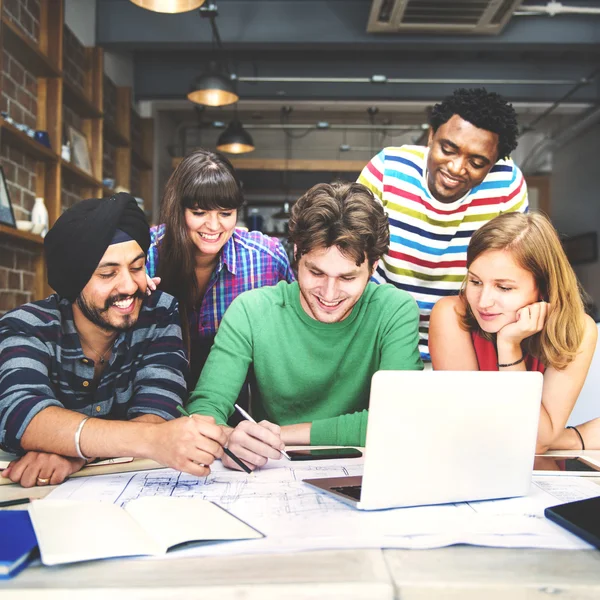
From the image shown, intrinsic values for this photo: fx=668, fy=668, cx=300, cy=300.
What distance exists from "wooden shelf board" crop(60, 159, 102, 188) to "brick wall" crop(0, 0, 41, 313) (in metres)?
0.27

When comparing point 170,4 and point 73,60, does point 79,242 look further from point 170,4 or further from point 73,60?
point 73,60

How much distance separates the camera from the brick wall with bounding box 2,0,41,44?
3604mm

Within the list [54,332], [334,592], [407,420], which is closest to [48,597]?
[334,592]

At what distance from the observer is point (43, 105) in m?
4.16

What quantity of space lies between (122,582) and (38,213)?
3.44m

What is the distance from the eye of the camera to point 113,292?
162 cm

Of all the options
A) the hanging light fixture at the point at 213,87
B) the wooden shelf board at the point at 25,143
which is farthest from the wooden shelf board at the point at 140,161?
the wooden shelf board at the point at 25,143

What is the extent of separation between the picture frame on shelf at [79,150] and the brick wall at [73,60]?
0.32 meters

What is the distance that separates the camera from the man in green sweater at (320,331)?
170cm

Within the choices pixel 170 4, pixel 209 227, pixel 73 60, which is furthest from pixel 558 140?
pixel 209 227

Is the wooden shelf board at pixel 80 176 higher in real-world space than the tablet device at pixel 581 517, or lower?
higher

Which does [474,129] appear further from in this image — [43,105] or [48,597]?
[43,105]

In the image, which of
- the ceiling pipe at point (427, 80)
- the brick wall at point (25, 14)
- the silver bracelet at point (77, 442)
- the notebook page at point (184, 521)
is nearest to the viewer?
the notebook page at point (184, 521)

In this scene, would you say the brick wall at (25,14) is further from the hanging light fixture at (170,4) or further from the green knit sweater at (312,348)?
the green knit sweater at (312,348)
